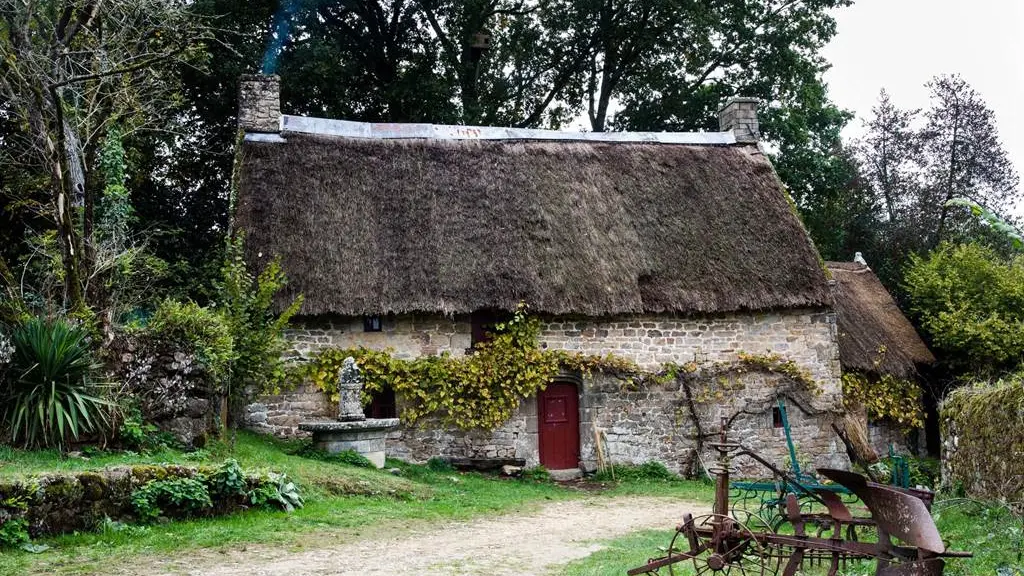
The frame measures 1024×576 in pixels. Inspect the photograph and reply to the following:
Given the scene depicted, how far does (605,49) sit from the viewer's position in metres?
23.1

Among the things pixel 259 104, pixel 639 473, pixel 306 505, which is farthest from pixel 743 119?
pixel 306 505

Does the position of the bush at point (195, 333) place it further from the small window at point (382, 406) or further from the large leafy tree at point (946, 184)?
the large leafy tree at point (946, 184)

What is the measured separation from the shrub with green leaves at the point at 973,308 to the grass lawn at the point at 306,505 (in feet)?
23.0

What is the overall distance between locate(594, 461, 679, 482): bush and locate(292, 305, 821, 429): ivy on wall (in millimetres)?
1326

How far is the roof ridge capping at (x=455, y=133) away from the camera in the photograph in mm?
15719

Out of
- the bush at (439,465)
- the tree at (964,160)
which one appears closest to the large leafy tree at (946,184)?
the tree at (964,160)

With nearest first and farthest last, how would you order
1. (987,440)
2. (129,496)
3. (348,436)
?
(129,496) < (987,440) < (348,436)

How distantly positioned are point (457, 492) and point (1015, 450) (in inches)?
257

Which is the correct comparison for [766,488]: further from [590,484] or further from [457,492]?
[590,484]

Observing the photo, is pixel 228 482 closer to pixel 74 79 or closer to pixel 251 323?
pixel 251 323

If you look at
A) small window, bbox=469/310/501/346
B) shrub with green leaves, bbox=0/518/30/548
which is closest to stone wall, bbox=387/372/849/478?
small window, bbox=469/310/501/346

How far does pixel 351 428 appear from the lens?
11734 millimetres

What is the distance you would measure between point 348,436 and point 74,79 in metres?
5.53

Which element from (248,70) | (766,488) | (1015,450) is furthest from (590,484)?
(248,70)
